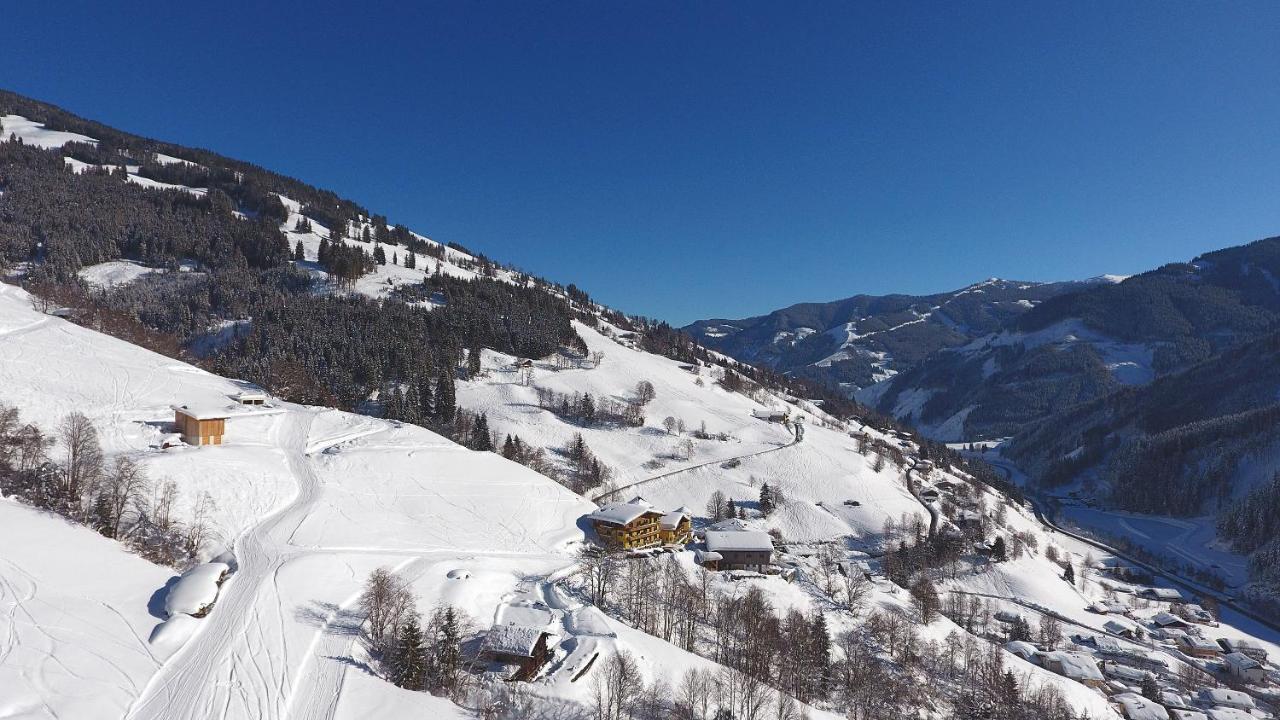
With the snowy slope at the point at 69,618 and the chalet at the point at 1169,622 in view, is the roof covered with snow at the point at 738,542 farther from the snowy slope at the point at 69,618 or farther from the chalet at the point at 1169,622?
the chalet at the point at 1169,622

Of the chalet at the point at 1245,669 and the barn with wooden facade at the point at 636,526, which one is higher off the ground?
the barn with wooden facade at the point at 636,526

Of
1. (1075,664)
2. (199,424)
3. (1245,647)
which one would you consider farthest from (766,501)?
(199,424)

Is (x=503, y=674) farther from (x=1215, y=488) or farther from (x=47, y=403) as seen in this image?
(x=1215, y=488)

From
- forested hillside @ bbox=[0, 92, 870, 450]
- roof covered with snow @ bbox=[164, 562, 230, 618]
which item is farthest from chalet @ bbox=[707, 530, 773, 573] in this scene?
forested hillside @ bbox=[0, 92, 870, 450]

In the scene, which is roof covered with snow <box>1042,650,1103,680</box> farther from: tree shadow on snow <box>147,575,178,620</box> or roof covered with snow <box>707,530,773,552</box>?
tree shadow on snow <box>147,575,178,620</box>

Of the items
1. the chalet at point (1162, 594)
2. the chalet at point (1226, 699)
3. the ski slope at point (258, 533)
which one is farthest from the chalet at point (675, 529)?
the chalet at point (1162, 594)

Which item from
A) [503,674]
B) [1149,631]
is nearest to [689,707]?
[503,674]
